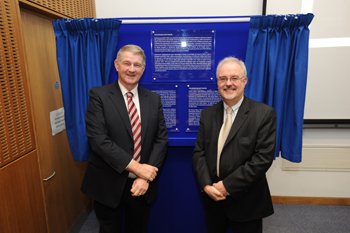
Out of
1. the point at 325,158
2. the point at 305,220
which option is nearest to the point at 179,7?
the point at 325,158

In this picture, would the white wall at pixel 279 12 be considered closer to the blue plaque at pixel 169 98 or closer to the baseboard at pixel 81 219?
the blue plaque at pixel 169 98

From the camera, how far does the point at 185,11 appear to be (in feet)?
7.47

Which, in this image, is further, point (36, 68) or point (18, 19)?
point (36, 68)

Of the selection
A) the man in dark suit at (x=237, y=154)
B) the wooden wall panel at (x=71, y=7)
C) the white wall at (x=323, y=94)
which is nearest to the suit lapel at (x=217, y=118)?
the man in dark suit at (x=237, y=154)

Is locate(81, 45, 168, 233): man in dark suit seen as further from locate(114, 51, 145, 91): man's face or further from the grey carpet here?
the grey carpet

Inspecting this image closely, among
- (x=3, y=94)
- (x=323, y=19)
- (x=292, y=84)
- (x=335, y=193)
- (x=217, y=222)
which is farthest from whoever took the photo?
(x=335, y=193)

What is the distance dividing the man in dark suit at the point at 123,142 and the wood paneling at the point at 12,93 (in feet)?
1.44

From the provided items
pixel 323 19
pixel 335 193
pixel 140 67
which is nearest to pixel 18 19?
pixel 140 67

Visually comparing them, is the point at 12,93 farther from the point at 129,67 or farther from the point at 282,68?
the point at 282,68

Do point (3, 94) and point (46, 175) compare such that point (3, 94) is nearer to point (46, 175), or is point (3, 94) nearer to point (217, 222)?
point (46, 175)

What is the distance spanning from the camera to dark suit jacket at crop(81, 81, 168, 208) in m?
1.41

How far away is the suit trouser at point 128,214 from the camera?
1578mm

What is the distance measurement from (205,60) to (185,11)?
87 cm

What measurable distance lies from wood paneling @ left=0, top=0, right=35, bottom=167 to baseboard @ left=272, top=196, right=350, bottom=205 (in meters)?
2.83
